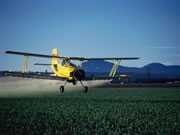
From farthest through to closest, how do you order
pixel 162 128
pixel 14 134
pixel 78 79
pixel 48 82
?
pixel 48 82, pixel 78 79, pixel 162 128, pixel 14 134

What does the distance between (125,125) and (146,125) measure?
0.73 metres

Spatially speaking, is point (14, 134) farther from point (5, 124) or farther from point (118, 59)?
point (118, 59)

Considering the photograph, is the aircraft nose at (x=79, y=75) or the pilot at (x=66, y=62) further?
the pilot at (x=66, y=62)

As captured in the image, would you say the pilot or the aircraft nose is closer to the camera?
the aircraft nose

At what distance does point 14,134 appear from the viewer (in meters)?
11.0

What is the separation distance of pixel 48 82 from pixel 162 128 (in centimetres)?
4006

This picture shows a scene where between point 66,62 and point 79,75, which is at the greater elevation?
point 66,62

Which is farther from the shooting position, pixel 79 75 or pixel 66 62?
pixel 66 62

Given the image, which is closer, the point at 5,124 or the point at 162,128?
the point at 162,128

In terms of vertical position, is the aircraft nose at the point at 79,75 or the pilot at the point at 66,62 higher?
the pilot at the point at 66,62

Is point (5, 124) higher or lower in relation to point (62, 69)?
lower

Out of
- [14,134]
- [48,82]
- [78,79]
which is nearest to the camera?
[14,134]

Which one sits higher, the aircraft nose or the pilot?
the pilot

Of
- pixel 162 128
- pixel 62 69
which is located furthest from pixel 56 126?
pixel 62 69
